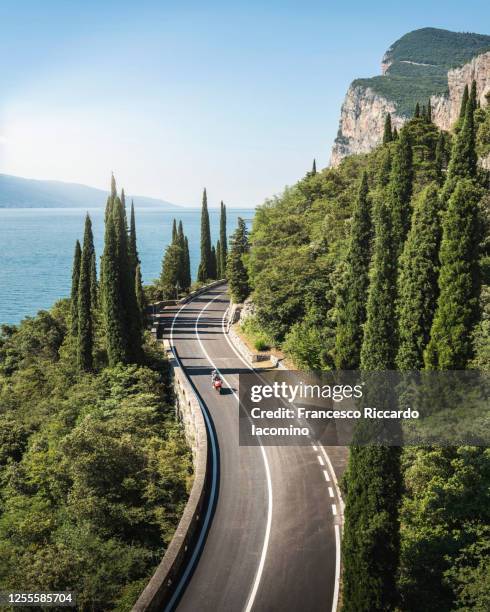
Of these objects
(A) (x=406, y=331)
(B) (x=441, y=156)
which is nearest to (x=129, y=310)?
(A) (x=406, y=331)

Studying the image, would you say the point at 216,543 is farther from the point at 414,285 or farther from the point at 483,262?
the point at 483,262

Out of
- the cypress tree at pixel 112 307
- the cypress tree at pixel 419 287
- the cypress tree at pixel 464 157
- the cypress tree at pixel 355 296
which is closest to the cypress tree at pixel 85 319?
the cypress tree at pixel 112 307

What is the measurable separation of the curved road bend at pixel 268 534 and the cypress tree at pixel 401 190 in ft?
49.5

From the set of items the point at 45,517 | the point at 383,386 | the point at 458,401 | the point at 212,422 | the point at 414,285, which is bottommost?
the point at 45,517

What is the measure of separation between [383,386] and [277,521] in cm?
645

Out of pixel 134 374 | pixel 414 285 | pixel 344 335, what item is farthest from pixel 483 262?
pixel 134 374

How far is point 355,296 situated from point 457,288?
19.8 ft

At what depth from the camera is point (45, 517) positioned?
21.8 metres

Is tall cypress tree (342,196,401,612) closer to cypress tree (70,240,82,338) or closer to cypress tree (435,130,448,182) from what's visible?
cypress tree (435,130,448,182)

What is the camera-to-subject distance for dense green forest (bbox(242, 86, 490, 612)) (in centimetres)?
1444

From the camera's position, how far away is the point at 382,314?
17000 mm

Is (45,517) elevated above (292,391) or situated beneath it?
situated beneath

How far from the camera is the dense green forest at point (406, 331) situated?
1444cm

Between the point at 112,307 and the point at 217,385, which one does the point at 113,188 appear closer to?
the point at 112,307
